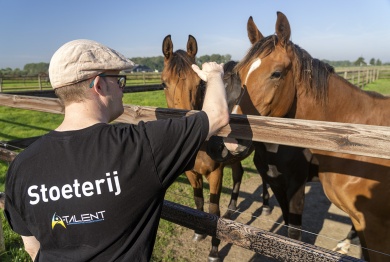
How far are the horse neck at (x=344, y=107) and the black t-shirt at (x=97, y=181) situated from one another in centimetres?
152

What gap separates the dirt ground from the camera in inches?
132

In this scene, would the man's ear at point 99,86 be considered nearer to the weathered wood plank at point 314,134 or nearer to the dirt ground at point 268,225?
the weathered wood plank at point 314,134

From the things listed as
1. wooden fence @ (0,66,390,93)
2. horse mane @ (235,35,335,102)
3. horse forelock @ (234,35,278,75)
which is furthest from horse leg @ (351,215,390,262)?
wooden fence @ (0,66,390,93)

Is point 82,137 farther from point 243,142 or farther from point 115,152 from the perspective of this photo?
point 243,142

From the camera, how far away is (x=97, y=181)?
103 centimetres

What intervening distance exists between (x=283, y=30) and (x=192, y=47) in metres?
1.83

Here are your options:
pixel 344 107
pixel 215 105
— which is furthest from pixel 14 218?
pixel 344 107

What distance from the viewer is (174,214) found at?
73.0 inches

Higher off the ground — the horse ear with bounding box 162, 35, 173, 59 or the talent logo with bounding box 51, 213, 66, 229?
the horse ear with bounding box 162, 35, 173, 59

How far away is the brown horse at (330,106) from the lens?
215 cm

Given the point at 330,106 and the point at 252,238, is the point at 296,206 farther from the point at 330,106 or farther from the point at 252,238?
the point at 252,238

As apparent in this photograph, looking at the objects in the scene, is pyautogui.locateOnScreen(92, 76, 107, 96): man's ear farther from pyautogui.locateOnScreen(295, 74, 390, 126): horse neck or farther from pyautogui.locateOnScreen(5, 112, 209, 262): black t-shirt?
pyautogui.locateOnScreen(295, 74, 390, 126): horse neck

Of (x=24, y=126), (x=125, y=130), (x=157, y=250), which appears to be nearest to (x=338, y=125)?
(x=125, y=130)

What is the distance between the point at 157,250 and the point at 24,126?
24.9ft
